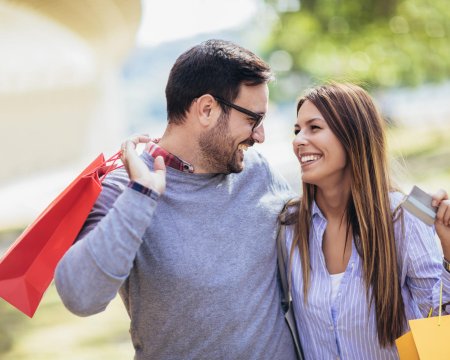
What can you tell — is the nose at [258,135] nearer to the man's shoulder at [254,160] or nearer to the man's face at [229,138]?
the man's face at [229,138]

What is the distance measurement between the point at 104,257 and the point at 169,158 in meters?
0.68

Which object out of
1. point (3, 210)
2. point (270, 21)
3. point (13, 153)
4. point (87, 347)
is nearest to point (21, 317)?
point (87, 347)

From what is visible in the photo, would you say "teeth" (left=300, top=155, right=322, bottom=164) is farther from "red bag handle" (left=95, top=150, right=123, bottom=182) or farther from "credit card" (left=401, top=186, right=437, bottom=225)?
"red bag handle" (left=95, top=150, right=123, bottom=182)

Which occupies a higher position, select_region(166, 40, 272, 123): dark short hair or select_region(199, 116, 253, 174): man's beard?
select_region(166, 40, 272, 123): dark short hair

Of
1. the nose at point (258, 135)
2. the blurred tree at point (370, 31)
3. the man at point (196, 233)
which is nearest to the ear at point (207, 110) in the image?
the man at point (196, 233)

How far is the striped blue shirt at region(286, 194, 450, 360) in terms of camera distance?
261 cm

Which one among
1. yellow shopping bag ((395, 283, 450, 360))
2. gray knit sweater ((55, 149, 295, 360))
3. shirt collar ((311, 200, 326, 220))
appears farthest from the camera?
shirt collar ((311, 200, 326, 220))

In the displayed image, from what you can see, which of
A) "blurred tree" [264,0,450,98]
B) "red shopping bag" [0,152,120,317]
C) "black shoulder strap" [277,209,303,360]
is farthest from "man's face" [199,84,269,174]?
"blurred tree" [264,0,450,98]

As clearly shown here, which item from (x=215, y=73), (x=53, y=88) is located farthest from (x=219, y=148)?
(x=53, y=88)

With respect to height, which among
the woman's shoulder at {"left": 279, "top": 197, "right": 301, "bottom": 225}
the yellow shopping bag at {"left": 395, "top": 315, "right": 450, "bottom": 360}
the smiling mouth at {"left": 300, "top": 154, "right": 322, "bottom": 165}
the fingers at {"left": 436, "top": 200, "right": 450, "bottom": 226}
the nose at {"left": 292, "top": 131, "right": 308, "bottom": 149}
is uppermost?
the nose at {"left": 292, "top": 131, "right": 308, "bottom": 149}

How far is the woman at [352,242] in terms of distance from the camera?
2658mm

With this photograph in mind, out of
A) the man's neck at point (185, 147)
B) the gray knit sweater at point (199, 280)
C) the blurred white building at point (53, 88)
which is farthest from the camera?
the blurred white building at point (53, 88)

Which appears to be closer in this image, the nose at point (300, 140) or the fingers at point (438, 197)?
the fingers at point (438, 197)

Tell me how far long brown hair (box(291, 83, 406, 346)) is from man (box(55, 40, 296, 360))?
0.17m
